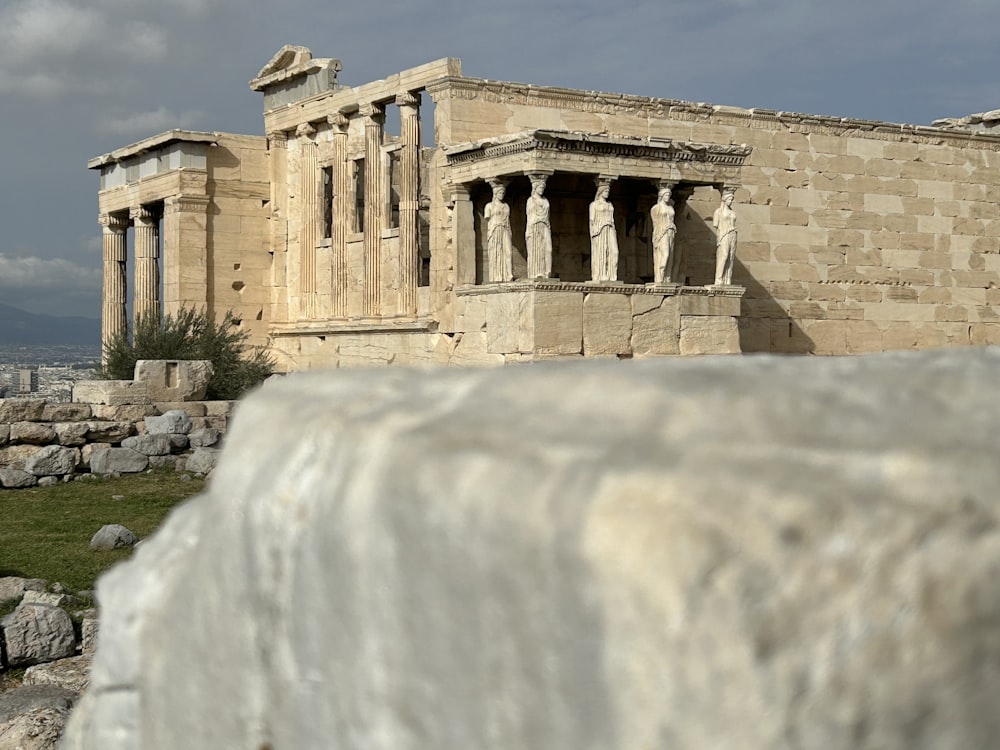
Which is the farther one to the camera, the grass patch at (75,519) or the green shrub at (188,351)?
the green shrub at (188,351)

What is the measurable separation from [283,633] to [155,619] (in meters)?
0.29

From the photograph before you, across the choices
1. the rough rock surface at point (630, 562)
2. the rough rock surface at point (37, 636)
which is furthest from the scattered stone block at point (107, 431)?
the rough rock surface at point (630, 562)

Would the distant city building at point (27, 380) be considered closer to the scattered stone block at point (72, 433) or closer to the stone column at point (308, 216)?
the stone column at point (308, 216)

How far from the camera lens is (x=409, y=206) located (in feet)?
61.9

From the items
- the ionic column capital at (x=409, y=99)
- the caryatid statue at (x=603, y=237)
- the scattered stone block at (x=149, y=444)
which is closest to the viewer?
the scattered stone block at (x=149, y=444)

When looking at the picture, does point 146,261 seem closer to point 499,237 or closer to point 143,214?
point 143,214

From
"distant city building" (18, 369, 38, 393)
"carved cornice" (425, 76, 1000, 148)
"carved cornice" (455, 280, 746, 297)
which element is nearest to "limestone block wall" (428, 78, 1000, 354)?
"carved cornice" (425, 76, 1000, 148)

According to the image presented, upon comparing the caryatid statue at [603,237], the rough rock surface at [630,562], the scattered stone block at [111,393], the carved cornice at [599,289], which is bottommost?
the scattered stone block at [111,393]

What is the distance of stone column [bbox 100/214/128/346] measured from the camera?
24.7m

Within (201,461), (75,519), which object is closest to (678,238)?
(201,461)

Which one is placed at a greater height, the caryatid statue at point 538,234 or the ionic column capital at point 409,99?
the ionic column capital at point 409,99

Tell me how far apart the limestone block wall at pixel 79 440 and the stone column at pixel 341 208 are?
5479mm

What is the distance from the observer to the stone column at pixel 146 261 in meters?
23.5

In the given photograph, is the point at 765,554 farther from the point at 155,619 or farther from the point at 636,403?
the point at 155,619
